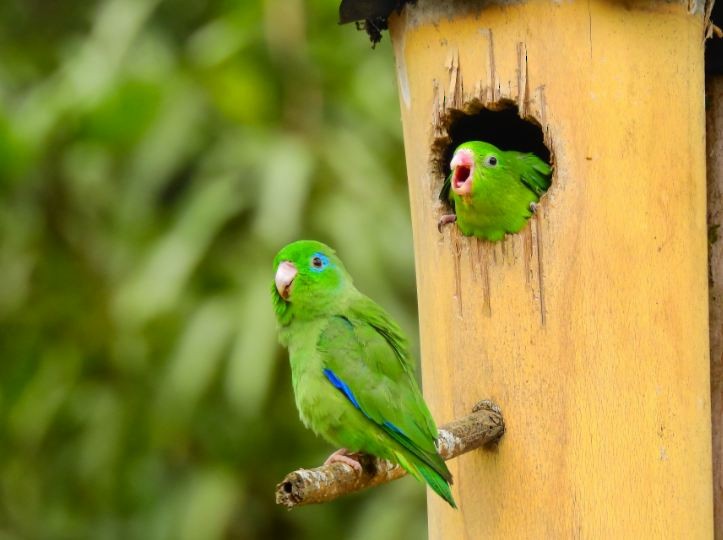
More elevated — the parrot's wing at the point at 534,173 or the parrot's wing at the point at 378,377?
the parrot's wing at the point at 534,173

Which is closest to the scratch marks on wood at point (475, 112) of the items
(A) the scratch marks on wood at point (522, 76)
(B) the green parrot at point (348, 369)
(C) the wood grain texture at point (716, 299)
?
(A) the scratch marks on wood at point (522, 76)

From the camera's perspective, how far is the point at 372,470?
2670 millimetres

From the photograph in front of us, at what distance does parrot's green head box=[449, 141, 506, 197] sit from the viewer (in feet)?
8.78

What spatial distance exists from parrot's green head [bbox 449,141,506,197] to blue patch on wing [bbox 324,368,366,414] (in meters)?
0.52

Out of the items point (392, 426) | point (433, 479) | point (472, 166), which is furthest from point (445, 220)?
point (433, 479)

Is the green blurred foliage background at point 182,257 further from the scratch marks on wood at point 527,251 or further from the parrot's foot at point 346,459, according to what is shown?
the scratch marks on wood at point 527,251

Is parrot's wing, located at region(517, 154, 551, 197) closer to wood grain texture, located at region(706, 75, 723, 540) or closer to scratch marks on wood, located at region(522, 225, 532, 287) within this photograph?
scratch marks on wood, located at region(522, 225, 532, 287)

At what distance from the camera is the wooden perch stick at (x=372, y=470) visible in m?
2.12

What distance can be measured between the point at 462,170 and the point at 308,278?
0.47 metres

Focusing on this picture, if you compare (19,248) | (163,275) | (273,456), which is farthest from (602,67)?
(19,248)

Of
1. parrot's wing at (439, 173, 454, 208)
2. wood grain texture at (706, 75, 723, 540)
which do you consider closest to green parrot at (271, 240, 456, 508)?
parrot's wing at (439, 173, 454, 208)

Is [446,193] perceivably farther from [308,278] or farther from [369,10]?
[369,10]

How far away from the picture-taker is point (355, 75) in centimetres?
574

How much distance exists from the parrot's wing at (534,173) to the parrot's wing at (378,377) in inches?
18.6
